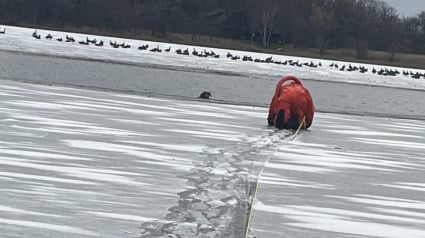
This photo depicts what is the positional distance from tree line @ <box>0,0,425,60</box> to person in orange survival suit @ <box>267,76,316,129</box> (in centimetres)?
8382

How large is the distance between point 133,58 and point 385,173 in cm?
4469

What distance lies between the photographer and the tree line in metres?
105

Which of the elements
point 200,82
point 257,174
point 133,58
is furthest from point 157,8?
point 257,174

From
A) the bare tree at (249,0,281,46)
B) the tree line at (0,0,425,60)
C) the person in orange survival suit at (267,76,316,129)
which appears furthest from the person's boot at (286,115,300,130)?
the bare tree at (249,0,281,46)

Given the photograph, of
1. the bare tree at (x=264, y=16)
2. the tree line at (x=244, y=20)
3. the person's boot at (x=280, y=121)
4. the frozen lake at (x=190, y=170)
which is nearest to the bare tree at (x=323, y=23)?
the tree line at (x=244, y=20)

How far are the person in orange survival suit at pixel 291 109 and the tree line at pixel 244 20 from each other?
8382cm

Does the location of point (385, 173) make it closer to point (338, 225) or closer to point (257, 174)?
point (257, 174)

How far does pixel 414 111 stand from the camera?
34.6 meters

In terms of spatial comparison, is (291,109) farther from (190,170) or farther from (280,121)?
(190,170)

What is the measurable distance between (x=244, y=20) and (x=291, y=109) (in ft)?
312

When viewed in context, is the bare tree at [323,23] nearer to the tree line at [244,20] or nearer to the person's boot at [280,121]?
the tree line at [244,20]

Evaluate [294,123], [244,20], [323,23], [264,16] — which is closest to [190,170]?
[294,123]

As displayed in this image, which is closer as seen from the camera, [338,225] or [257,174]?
[338,225]

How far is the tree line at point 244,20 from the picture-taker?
104875mm
